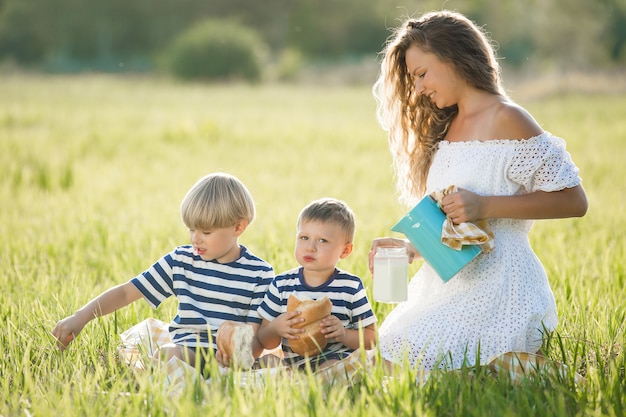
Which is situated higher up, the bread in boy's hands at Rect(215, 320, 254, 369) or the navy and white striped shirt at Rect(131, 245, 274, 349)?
the navy and white striped shirt at Rect(131, 245, 274, 349)

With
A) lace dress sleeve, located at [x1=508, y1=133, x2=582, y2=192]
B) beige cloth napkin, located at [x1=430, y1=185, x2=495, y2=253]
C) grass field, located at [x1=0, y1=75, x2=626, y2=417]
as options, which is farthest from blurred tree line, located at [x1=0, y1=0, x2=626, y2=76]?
beige cloth napkin, located at [x1=430, y1=185, x2=495, y2=253]

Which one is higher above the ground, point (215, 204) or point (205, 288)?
point (215, 204)

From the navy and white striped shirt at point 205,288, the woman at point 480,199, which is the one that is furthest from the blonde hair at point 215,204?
the woman at point 480,199

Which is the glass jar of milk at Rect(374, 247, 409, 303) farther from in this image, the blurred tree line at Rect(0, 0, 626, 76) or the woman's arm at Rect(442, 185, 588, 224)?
the blurred tree line at Rect(0, 0, 626, 76)

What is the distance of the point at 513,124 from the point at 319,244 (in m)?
0.77

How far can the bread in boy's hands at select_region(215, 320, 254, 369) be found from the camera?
2531 mm

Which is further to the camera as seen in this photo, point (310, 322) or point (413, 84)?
point (413, 84)

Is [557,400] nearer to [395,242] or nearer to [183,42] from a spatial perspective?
[395,242]

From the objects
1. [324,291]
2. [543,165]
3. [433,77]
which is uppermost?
[433,77]

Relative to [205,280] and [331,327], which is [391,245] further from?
[205,280]

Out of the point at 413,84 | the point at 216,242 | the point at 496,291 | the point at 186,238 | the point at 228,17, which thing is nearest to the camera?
the point at 496,291

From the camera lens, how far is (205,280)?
9.14 ft

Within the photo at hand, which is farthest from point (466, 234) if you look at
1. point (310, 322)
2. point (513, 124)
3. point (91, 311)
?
point (91, 311)

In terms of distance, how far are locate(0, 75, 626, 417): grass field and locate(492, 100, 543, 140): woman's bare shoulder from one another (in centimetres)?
69
